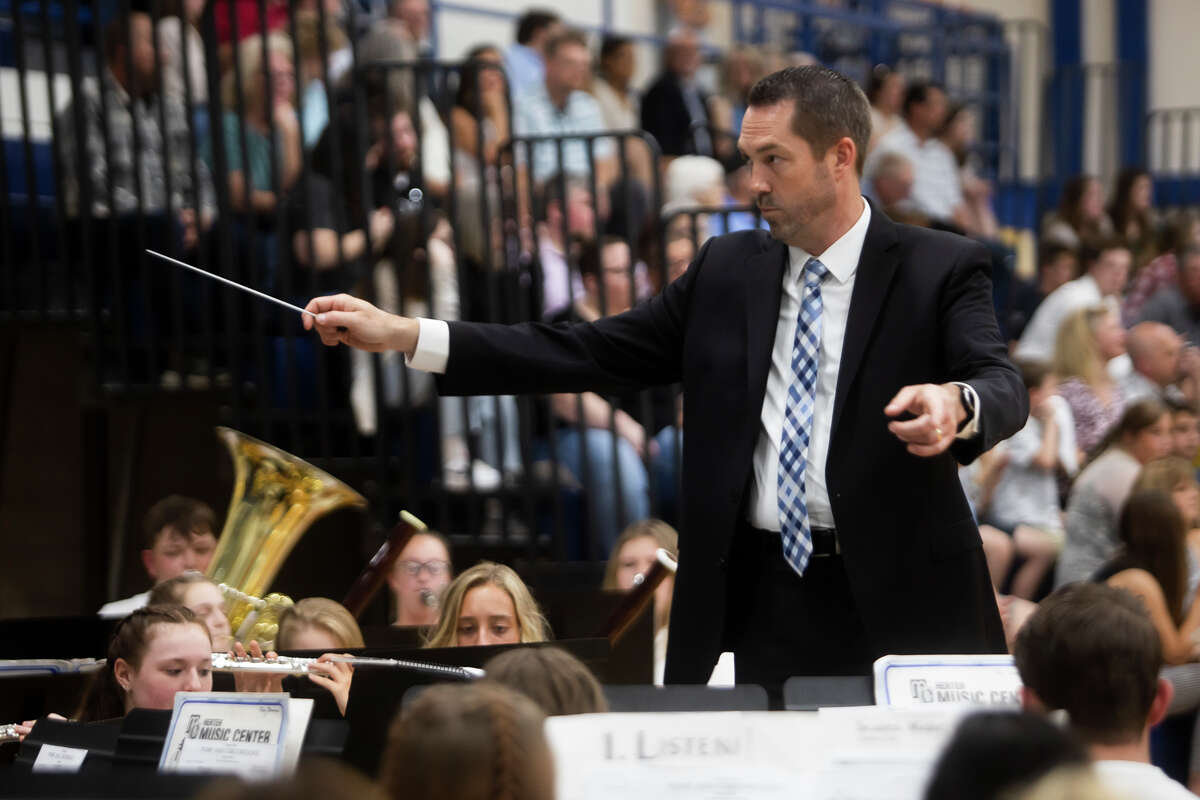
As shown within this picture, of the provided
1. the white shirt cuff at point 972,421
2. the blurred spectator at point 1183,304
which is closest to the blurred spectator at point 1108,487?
the blurred spectator at point 1183,304

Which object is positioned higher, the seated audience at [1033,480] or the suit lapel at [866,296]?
the suit lapel at [866,296]

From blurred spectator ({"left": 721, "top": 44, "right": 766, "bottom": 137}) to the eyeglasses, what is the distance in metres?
4.84

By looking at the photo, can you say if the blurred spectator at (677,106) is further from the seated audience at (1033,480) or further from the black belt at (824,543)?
the black belt at (824,543)

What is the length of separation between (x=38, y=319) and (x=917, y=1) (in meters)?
9.40

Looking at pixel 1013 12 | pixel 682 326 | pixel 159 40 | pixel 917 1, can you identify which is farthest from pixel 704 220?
pixel 1013 12

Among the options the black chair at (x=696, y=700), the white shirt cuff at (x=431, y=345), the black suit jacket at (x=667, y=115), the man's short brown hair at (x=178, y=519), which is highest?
the black suit jacket at (x=667, y=115)

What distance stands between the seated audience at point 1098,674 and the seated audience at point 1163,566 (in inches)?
117

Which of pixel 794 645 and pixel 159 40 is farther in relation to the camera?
pixel 159 40

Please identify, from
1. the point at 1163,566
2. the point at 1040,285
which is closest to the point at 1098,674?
the point at 1163,566

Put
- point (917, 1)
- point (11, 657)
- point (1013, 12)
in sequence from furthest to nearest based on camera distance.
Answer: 1. point (1013, 12)
2. point (917, 1)
3. point (11, 657)

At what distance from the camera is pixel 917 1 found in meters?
14.0

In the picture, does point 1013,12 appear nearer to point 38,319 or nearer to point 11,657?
point 38,319

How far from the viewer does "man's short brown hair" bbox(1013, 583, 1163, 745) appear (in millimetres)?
2213

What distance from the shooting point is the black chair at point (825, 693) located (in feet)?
7.86
